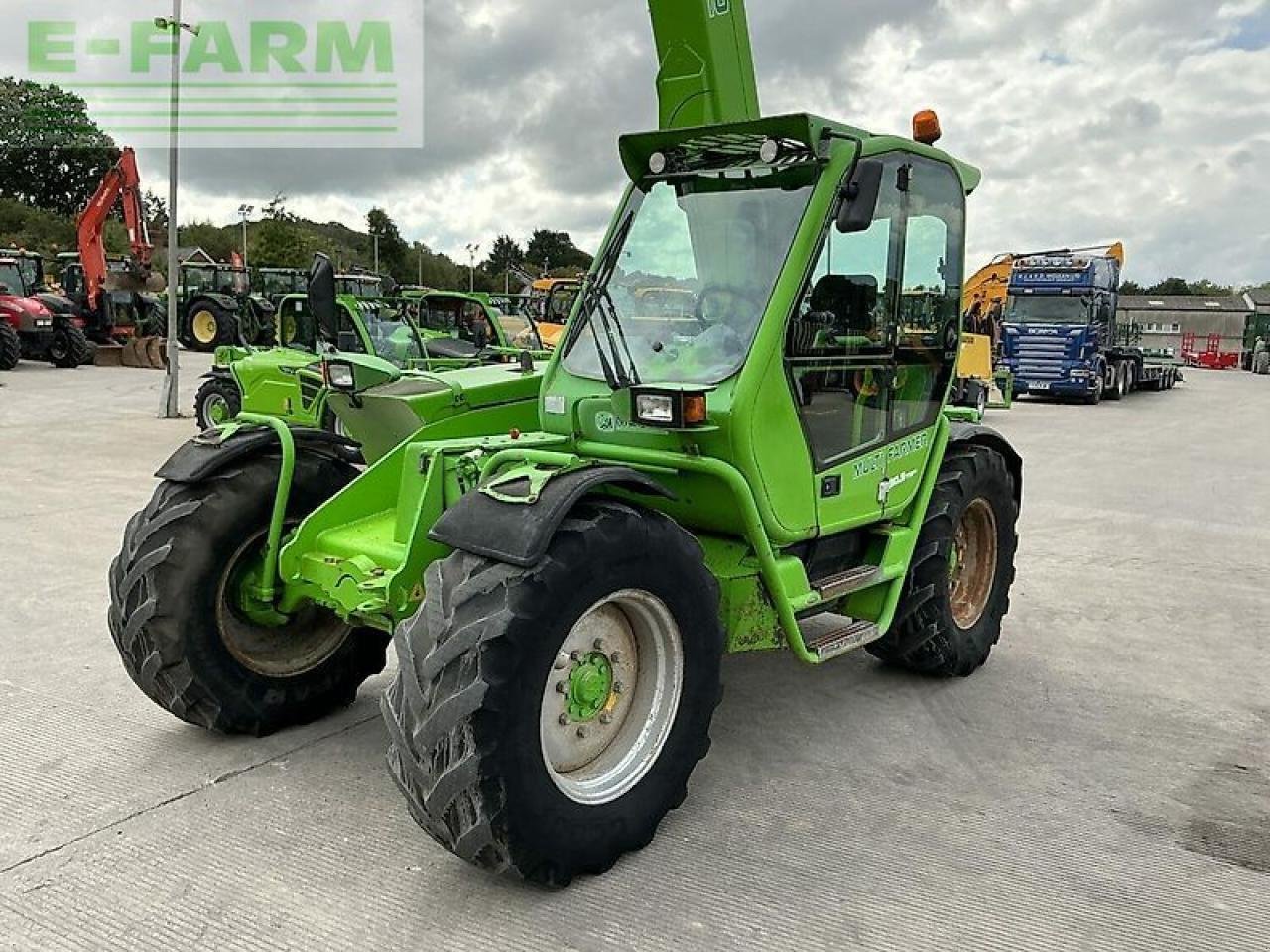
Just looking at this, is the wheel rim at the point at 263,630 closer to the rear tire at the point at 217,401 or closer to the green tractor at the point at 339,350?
the green tractor at the point at 339,350

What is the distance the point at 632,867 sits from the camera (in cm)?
318

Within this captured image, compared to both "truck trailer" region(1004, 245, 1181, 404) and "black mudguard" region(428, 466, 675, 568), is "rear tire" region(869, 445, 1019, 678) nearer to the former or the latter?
"black mudguard" region(428, 466, 675, 568)

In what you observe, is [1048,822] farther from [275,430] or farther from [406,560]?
[275,430]

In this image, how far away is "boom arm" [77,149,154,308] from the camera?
21.4 metres

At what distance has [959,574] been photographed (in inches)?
204

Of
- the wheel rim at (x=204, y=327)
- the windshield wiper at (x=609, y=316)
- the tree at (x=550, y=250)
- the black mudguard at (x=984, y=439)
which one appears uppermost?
Answer: the tree at (x=550, y=250)

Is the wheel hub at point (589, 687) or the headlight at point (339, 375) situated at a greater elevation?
the headlight at point (339, 375)

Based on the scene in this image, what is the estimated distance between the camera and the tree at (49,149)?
209 ft

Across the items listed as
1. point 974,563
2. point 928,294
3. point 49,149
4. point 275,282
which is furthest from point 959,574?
point 49,149

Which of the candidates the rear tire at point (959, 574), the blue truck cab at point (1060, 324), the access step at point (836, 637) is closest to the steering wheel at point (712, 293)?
the access step at point (836, 637)

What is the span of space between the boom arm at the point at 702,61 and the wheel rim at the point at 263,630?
2669 mm

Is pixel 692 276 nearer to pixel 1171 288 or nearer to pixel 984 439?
pixel 984 439

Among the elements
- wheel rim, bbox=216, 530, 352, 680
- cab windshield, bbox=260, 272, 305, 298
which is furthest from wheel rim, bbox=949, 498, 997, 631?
cab windshield, bbox=260, 272, 305, 298

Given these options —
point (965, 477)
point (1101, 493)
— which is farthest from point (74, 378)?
point (965, 477)
